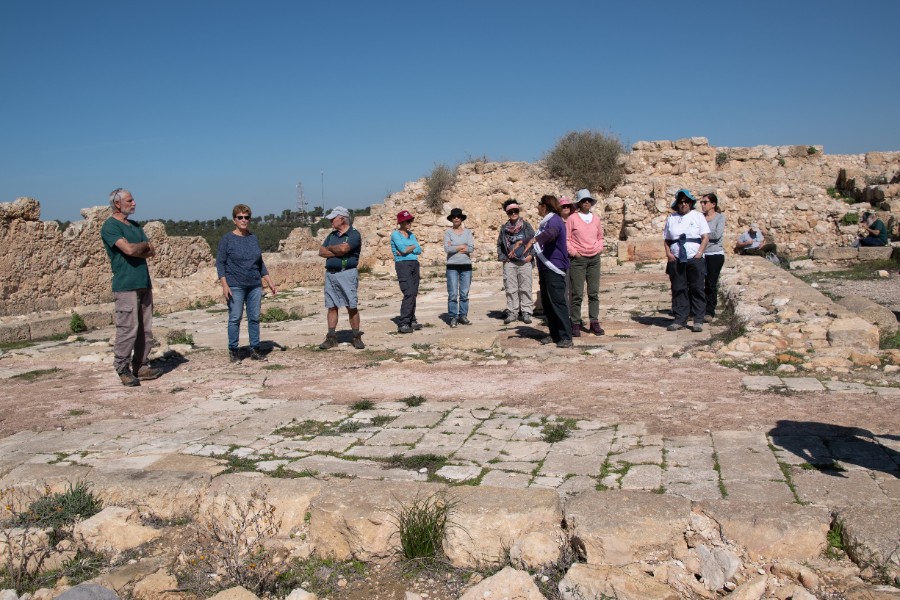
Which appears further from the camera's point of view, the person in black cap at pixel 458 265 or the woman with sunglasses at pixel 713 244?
the person in black cap at pixel 458 265

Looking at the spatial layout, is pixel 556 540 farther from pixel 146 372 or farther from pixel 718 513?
pixel 146 372

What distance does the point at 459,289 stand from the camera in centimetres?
1000

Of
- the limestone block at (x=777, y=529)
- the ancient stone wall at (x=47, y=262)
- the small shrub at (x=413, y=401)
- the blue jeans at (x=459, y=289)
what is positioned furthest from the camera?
the ancient stone wall at (x=47, y=262)

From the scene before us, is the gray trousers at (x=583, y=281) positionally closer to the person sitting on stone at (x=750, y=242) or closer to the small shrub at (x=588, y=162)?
the person sitting on stone at (x=750, y=242)

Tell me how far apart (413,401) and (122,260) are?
3.35 meters

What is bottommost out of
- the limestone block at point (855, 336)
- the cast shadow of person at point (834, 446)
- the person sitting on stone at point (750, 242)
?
the cast shadow of person at point (834, 446)

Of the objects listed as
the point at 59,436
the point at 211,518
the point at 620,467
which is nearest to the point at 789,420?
the point at 620,467

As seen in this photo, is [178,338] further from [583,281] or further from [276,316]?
[583,281]

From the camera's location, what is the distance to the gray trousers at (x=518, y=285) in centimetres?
944

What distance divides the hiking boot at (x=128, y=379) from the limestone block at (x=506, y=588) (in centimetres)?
499

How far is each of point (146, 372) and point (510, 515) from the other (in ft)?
16.7

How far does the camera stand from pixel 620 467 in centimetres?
397

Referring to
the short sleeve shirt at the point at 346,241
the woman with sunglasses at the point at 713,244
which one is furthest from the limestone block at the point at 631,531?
the woman with sunglasses at the point at 713,244

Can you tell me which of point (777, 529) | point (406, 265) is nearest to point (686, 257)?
point (406, 265)
